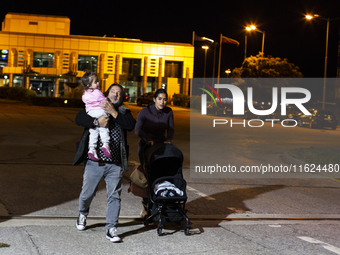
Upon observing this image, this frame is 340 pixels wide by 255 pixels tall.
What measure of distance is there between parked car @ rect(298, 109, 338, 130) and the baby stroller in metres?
25.5

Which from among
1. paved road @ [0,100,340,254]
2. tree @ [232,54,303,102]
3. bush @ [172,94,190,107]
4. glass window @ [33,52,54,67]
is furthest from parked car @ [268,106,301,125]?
glass window @ [33,52,54,67]

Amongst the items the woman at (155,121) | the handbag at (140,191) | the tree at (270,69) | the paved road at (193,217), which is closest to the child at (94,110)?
the handbag at (140,191)

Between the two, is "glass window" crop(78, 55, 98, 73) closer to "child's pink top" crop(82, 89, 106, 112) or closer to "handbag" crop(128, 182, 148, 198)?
"handbag" crop(128, 182, 148, 198)

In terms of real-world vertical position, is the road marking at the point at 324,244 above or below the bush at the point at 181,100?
below

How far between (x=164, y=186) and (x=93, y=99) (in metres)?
1.42

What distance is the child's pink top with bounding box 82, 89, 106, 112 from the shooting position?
16.7 ft

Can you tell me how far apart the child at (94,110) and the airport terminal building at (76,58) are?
64283 mm

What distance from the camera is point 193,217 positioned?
21.4ft

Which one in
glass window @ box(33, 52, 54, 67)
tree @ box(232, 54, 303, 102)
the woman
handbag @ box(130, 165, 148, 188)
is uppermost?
glass window @ box(33, 52, 54, 67)

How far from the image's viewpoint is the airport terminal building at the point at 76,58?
6950cm

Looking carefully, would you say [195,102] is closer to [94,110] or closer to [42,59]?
[42,59]

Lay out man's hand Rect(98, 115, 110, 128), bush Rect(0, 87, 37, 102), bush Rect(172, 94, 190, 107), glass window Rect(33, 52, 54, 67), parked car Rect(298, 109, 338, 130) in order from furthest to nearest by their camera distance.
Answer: glass window Rect(33, 52, 54, 67) → bush Rect(172, 94, 190, 107) → bush Rect(0, 87, 37, 102) → parked car Rect(298, 109, 338, 130) → man's hand Rect(98, 115, 110, 128)

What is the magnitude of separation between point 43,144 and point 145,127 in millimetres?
8652

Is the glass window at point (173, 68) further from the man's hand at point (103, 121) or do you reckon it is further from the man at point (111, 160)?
the man's hand at point (103, 121)
